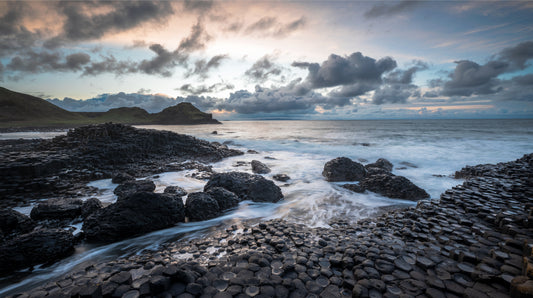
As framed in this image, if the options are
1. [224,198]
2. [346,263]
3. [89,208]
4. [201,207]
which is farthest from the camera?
[224,198]

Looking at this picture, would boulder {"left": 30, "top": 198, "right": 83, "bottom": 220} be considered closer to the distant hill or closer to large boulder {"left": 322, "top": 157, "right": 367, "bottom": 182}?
large boulder {"left": 322, "top": 157, "right": 367, "bottom": 182}

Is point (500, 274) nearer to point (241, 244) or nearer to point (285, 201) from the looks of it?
point (241, 244)

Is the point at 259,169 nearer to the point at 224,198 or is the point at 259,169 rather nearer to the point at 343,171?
the point at 343,171

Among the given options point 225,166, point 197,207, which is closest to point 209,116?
point 225,166

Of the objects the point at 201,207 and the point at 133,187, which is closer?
the point at 201,207

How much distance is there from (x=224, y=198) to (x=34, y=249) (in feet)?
15.0

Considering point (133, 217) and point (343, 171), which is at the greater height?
point (133, 217)

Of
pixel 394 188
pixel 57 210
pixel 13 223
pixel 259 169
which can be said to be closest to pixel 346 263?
pixel 394 188

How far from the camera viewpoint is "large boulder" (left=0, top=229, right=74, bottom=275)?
4.04m

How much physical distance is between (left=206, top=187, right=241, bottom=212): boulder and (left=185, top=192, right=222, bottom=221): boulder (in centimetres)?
31

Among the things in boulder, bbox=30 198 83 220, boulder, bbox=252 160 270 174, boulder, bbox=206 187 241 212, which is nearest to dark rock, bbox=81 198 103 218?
boulder, bbox=30 198 83 220

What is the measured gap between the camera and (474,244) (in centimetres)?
401

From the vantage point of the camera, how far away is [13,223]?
538 cm

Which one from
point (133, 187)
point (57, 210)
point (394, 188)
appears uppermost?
point (57, 210)
